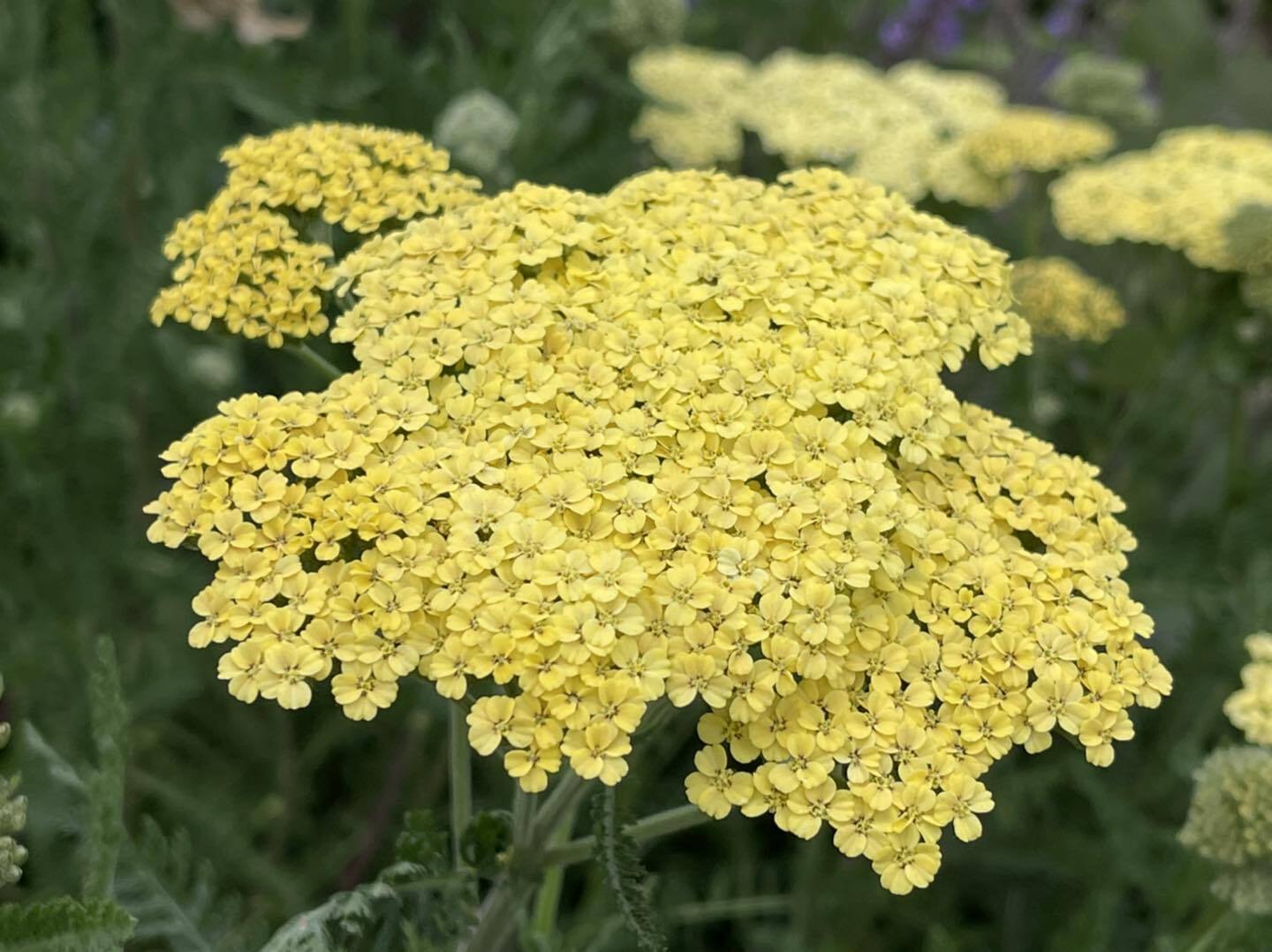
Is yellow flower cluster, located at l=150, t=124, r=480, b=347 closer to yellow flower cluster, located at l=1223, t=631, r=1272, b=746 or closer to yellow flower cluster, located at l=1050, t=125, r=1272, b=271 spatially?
yellow flower cluster, located at l=1223, t=631, r=1272, b=746

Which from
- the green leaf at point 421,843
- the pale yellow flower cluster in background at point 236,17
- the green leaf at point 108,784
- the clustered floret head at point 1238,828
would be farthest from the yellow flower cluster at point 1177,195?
the green leaf at point 108,784

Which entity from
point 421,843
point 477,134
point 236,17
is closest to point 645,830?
point 421,843

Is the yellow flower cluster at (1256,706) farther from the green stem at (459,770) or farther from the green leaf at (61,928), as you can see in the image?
the green leaf at (61,928)

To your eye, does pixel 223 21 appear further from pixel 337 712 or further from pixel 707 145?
pixel 337 712

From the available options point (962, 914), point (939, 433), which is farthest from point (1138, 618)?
point (962, 914)

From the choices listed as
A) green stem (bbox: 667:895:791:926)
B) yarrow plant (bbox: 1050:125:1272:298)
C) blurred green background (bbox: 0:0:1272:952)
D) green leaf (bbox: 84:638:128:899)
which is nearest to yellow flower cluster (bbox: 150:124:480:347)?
green leaf (bbox: 84:638:128:899)
